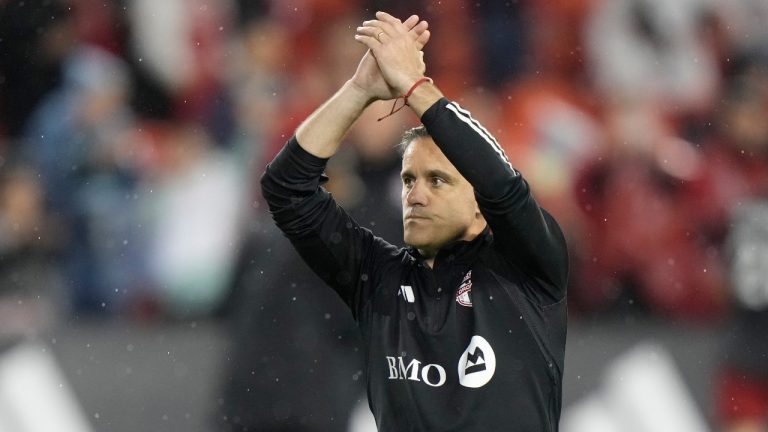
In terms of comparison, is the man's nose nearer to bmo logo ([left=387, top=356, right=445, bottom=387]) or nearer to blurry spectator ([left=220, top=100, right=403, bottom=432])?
bmo logo ([left=387, top=356, right=445, bottom=387])

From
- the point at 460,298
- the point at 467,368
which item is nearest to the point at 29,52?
the point at 460,298

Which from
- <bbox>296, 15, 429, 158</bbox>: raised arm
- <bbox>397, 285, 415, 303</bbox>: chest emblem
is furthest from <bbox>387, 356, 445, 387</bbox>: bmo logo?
<bbox>296, 15, 429, 158</bbox>: raised arm

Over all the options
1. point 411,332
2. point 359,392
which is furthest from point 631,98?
point 411,332

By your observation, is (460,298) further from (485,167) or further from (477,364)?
(485,167)

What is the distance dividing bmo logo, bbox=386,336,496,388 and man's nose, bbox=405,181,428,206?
37 centimetres

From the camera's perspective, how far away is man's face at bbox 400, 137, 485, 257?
2.89 m

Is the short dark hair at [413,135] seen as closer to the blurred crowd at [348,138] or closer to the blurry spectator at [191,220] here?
the blurred crowd at [348,138]

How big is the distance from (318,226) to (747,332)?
3504 millimetres

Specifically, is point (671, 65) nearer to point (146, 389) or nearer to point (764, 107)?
point (764, 107)

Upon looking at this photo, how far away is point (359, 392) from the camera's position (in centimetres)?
461

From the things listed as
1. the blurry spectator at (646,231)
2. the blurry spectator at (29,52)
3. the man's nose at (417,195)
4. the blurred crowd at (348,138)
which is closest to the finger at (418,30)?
the man's nose at (417,195)

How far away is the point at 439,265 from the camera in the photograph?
2.94m


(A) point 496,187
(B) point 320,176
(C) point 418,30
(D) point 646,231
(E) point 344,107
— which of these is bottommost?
(D) point 646,231

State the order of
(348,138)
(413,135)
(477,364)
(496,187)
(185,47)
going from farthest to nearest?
(185,47) → (348,138) → (413,135) → (477,364) → (496,187)
